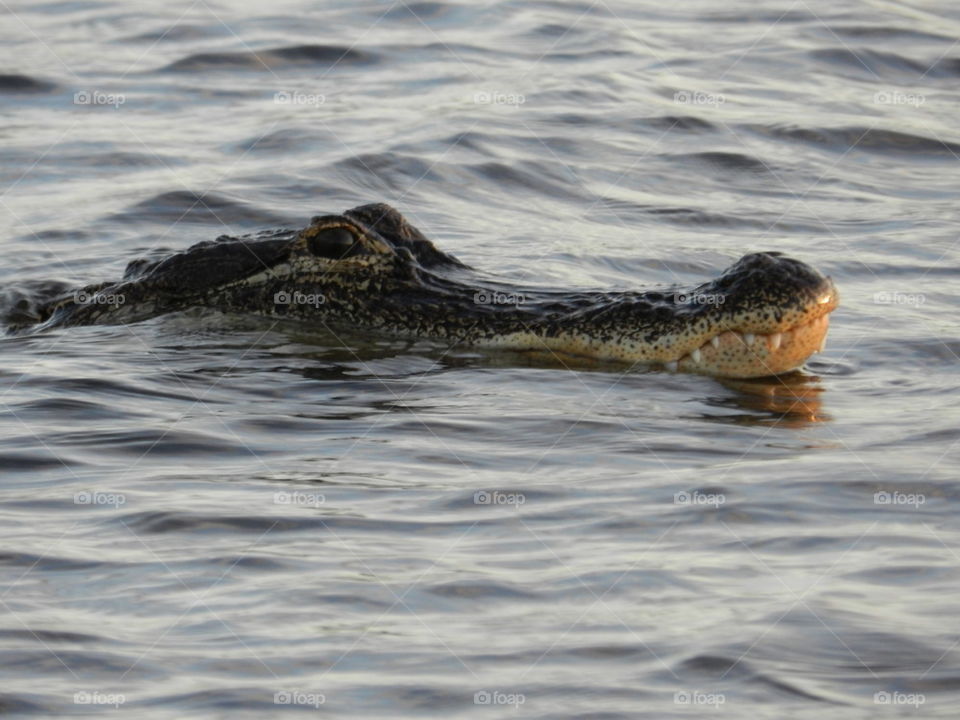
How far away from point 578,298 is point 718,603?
360cm

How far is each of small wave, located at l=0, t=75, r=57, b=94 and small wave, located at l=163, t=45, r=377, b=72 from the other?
144 centimetres

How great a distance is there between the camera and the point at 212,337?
32.4 feet

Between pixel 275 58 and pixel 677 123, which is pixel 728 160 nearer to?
pixel 677 123

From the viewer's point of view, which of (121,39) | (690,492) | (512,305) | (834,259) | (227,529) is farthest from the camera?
(121,39)

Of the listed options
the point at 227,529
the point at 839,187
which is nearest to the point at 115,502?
the point at 227,529

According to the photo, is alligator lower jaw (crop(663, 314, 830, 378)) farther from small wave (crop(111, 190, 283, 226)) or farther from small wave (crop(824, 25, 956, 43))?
small wave (crop(824, 25, 956, 43))

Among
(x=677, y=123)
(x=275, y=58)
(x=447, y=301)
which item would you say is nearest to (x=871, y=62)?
(x=677, y=123)

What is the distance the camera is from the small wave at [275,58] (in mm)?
18438

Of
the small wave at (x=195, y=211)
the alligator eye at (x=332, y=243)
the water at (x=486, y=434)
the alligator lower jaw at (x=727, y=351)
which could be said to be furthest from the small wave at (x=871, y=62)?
the alligator lower jaw at (x=727, y=351)

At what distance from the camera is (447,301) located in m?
9.55

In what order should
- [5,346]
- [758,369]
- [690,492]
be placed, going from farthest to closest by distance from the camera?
[5,346], [758,369], [690,492]

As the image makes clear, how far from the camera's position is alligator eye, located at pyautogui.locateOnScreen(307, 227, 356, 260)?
9.68 m

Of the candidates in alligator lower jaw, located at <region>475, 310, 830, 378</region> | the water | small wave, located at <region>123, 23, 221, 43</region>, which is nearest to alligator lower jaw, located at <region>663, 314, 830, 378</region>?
alligator lower jaw, located at <region>475, 310, 830, 378</region>

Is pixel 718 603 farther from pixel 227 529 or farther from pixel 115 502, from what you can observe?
pixel 115 502
